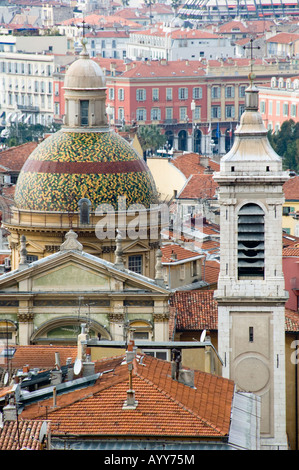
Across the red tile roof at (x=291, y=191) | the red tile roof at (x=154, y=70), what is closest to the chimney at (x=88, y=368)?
the red tile roof at (x=291, y=191)

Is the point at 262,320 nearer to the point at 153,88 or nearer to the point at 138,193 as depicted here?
the point at 138,193

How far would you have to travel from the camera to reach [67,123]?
199 ft

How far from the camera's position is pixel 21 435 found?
3231 cm

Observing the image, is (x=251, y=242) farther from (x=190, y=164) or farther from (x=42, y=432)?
(x=190, y=164)

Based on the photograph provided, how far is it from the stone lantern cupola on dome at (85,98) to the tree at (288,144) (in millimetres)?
67911

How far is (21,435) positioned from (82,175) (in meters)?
27.0

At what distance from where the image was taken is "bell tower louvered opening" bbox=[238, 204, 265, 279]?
49625 millimetres

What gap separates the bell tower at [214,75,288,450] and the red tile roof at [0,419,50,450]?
16.8 metres

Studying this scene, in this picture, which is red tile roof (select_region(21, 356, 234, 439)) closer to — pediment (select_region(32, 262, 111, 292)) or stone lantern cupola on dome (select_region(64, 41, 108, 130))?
pediment (select_region(32, 262, 111, 292))

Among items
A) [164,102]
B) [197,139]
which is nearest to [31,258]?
[197,139]

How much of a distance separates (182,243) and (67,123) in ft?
36.3

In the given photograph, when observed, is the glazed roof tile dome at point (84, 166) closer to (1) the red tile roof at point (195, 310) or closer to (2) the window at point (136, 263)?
(2) the window at point (136, 263)

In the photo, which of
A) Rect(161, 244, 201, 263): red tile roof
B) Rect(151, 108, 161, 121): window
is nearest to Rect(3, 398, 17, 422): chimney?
Rect(161, 244, 201, 263): red tile roof

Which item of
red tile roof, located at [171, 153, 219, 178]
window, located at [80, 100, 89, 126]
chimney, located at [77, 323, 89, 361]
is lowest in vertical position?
chimney, located at [77, 323, 89, 361]
